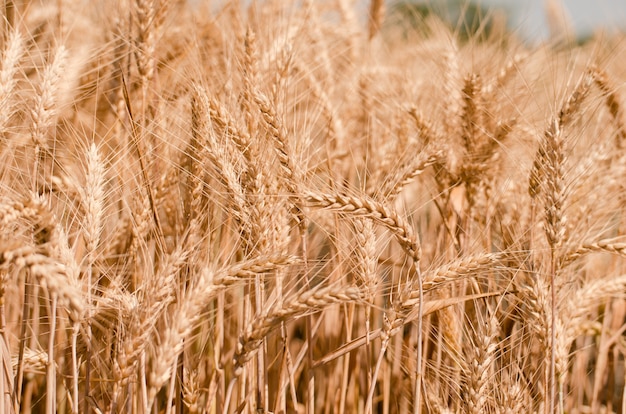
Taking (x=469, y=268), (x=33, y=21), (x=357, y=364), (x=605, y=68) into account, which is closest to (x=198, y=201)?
(x=469, y=268)

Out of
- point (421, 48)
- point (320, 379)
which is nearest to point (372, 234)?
point (320, 379)

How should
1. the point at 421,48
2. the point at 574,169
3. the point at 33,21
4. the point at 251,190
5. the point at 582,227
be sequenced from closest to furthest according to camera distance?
the point at 251,190 → the point at 574,169 → the point at 582,227 → the point at 33,21 → the point at 421,48

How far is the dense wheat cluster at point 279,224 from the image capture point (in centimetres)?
119

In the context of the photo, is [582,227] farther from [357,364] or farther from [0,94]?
[0,94]

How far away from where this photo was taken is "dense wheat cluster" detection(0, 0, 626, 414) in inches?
46.7

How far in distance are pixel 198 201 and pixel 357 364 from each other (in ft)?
2.36

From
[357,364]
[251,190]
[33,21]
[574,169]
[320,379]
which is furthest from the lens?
[33,21]

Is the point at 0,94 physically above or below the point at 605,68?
below

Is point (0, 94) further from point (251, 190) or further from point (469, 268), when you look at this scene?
point (469, 268)

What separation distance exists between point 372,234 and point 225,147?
1.16ft

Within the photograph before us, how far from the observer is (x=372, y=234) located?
1.31 metres

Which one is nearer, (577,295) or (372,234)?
(372,234)

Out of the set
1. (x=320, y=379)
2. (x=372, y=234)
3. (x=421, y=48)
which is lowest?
(x=320, y=379)

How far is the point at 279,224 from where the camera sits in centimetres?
129
